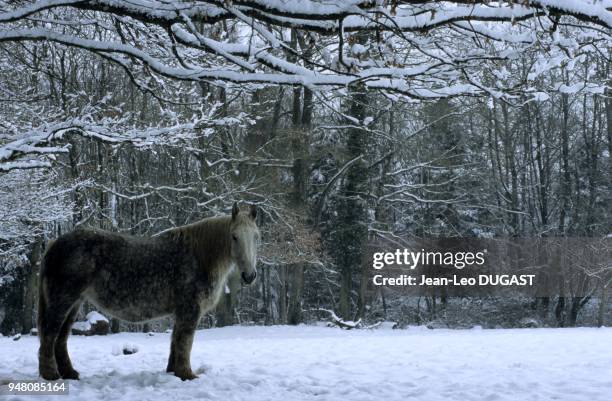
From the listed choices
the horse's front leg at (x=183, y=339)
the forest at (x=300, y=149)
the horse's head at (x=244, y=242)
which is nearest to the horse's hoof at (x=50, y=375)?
the horse's front leg at (x=183, y=339)

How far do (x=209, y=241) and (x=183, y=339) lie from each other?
0.99 m

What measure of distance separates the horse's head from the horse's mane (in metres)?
0.13

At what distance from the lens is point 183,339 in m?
6.05

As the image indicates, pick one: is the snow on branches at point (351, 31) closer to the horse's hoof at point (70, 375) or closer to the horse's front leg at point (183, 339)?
the horse's front leg at point (183, 339)

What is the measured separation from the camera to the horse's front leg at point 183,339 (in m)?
6.02

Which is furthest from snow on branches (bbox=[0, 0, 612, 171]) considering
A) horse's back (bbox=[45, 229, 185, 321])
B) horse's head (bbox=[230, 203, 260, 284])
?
horse's back (bbox=[45, 229, 185, 321])

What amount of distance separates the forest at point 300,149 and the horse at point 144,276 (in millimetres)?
1398

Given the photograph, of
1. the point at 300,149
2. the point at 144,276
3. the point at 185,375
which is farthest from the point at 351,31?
the point at 300,149

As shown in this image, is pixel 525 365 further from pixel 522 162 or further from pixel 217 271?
pixel 522 162

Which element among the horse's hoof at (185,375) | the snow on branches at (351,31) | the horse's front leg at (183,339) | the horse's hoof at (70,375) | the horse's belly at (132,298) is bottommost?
the horse's hoof at (70,375)

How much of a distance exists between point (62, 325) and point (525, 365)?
5.34 meters

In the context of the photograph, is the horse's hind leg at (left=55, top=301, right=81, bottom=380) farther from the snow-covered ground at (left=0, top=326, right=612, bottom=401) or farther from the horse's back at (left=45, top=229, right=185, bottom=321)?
the horse's back at (left=45, top=229, right=185, bottom=321)

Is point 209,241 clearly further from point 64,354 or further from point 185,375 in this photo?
point 64,354

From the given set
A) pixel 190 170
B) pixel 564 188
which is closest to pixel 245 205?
pixel 190 170
